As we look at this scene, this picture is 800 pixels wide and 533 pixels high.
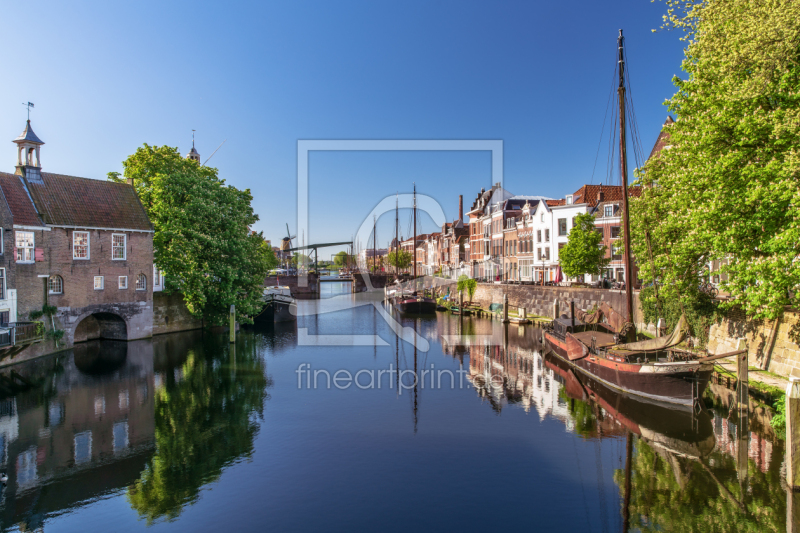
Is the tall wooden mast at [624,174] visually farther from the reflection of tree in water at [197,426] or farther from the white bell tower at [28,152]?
the white bell tower at [28,152]

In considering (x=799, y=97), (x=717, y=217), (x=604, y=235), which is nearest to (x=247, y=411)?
(x=717, y=217)

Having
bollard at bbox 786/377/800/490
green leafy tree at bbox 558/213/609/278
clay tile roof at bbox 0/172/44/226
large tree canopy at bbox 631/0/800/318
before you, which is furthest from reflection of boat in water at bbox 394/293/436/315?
bollard at bbox 786/377/800/490

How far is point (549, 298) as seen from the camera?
49.0 metres

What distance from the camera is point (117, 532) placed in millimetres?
11516

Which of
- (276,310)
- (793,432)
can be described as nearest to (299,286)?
(276,310)

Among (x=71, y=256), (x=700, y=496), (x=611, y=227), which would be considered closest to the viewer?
(x=700, y=496)

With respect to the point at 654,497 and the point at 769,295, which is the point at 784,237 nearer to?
the point at 769,295

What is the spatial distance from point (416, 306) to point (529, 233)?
1657 centimetres

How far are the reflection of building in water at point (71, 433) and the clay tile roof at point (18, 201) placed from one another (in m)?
8.36

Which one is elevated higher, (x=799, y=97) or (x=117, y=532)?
(x=799, y=97)

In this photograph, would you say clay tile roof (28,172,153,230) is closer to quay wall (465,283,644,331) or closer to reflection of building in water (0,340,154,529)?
reflection of building in water (0,340,154,529)

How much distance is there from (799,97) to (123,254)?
38880 mm

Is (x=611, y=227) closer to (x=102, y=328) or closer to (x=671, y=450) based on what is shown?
(x=671, y=450)

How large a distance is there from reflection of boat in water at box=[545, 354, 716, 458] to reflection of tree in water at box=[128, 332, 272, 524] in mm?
13919
